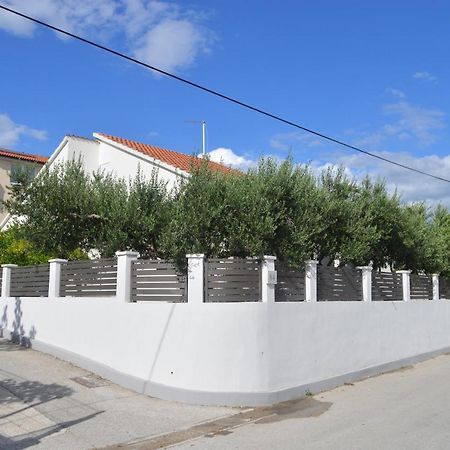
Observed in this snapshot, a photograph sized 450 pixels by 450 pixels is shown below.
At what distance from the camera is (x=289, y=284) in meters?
10.1

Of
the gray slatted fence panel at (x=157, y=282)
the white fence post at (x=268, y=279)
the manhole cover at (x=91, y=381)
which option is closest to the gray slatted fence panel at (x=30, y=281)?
the manhole cover at (x=91, y=381)

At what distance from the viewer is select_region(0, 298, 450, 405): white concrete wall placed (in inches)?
341

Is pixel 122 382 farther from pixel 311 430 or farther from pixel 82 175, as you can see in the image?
pixel 82 175

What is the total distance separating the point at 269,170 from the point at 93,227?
428cm

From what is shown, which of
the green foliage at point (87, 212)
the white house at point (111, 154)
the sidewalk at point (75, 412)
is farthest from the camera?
the white house at point (111, 154)

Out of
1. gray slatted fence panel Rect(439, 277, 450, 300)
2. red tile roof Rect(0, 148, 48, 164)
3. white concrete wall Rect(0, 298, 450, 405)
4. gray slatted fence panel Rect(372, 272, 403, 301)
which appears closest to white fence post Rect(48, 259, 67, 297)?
white concrete wall Rect(0, 298, 450, 405)

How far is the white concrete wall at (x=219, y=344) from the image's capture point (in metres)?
8.67

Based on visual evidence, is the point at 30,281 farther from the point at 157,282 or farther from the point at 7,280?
the point at 157,282

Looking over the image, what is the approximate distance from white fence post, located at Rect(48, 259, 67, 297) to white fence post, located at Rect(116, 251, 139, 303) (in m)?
2.27

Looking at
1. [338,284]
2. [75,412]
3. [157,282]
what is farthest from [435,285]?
[75,412]

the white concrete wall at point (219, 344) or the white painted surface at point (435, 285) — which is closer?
the white concrete wall at point (219, 344)

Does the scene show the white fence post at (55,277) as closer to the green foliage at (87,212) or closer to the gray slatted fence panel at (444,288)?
the green foliage at (87,212)

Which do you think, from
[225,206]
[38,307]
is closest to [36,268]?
[38,307]

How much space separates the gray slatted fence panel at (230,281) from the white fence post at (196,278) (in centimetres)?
10
